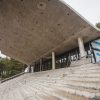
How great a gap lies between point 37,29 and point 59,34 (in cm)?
239

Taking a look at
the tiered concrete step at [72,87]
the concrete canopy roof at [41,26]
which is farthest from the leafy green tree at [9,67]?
the tiered concrete step at [72,87]

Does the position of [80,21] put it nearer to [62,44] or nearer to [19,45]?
[62,44]

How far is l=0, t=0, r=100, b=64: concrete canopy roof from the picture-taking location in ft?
33.8

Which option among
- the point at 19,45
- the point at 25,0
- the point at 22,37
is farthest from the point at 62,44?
the point at 25,0

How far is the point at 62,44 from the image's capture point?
14.9 m

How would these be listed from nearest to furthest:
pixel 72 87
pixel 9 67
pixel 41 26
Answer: pixel 72 87 < pixel 41 26 < pixel 9 67

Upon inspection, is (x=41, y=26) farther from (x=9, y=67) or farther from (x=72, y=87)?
(x=9, y=67)

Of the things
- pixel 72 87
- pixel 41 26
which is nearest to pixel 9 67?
pixel 41 26

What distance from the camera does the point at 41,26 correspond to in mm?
12641

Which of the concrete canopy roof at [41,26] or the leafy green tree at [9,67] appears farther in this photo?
the leafy green tree at [9,67]

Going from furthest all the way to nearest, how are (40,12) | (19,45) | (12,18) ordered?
(19,45), (12,18), (40,12)

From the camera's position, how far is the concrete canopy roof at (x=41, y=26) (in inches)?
406

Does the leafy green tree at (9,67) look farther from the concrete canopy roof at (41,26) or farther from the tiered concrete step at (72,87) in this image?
the tiered concrete step at (72,87)

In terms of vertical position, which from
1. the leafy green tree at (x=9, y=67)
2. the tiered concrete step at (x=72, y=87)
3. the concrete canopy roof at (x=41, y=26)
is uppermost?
the concrete canopy roof at (x=41, y=26)
